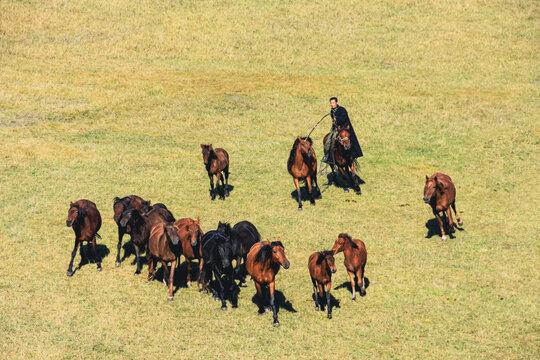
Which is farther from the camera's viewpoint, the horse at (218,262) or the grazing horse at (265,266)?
the horse at (218,262)

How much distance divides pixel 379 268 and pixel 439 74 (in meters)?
26.4

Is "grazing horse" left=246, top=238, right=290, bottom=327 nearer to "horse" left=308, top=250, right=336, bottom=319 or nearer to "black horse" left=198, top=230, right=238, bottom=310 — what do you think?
"black horse" left=198, top=230, right=238, bottom=310

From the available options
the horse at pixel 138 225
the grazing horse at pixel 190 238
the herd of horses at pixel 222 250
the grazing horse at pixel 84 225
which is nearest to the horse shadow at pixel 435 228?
the herd of horses at pixel 222 250

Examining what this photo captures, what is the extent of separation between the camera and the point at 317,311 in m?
17.9

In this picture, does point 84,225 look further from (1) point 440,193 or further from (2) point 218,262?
(1) point 440,193

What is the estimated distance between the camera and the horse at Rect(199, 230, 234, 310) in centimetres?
1775

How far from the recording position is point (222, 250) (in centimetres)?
1770

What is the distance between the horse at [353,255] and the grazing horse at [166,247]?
15.0 feet

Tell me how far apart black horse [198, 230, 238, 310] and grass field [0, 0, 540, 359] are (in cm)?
55

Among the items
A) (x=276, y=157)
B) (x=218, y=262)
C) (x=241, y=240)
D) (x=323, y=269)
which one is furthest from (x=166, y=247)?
(x=276, y=157)

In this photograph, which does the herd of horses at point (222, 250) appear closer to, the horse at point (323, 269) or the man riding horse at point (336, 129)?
the horse at point (323, 269)

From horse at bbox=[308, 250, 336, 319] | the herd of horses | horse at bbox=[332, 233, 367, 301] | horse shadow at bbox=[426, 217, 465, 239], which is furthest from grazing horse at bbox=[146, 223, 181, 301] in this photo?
horse shadow at bbox=[426, 217, 465, 239]

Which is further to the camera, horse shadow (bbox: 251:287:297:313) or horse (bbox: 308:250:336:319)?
horse shadow (bbox: 251:287:297:313)

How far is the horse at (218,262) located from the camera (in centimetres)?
1775
